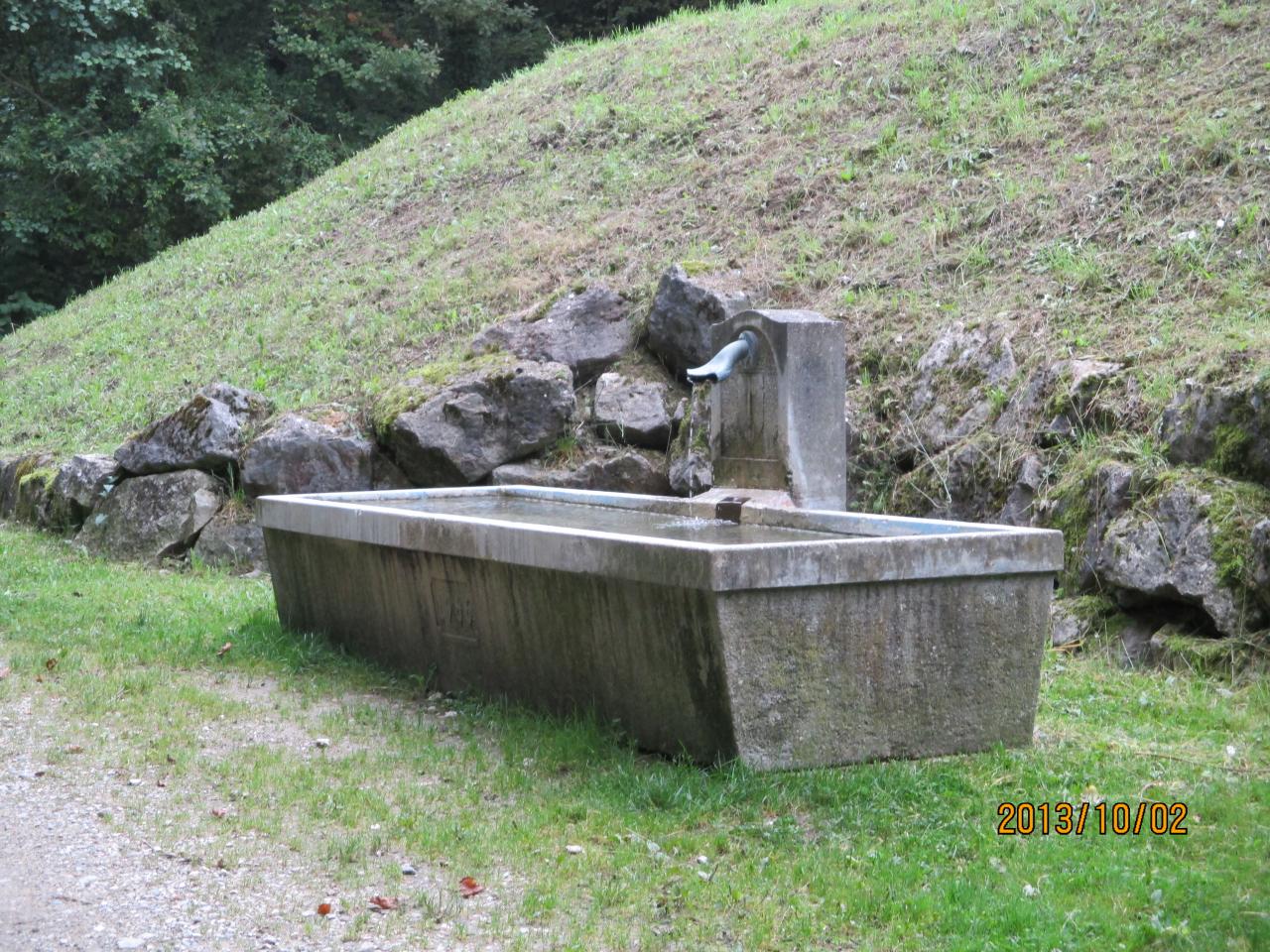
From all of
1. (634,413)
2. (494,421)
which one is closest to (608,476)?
(634,413)

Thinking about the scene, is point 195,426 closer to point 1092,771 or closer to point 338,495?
point 338,495

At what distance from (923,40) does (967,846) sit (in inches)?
475

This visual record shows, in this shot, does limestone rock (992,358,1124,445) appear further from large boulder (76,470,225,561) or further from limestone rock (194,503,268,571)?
large boulder (76,470,225,561)

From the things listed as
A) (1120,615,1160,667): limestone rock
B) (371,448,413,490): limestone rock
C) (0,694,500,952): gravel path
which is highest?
(371,448,413,490): limestone rock

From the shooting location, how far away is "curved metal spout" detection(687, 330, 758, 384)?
715cm

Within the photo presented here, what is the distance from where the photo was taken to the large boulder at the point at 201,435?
11516 mm

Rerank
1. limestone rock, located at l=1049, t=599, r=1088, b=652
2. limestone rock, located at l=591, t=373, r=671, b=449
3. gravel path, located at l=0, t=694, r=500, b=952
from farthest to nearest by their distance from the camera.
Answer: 1. limestone rock, located at l=591, t=373, r=671, b=449
2. limestone rock, located at l=1049, t=599, r=1088, b=652
3. gravel path, located at l=0, t=694, r=500, b=952

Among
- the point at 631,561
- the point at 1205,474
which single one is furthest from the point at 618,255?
the point at 631,561

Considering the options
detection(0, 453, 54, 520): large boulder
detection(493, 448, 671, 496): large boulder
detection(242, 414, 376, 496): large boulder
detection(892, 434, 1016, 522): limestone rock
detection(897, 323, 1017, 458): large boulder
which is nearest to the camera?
detection(892, 434, 1016, 522): limestone rock

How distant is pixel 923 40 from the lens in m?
14.9

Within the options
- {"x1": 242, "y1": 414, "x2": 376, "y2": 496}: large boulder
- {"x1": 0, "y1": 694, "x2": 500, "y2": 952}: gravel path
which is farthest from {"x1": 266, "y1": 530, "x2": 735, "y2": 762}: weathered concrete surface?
{"x1": 242, "y1": 414, "x2": 376, "y2": 496}: large boulder

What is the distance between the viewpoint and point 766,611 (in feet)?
16.5

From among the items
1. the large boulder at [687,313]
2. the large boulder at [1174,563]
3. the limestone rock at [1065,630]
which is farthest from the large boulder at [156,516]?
the large boulder at [1174,563]

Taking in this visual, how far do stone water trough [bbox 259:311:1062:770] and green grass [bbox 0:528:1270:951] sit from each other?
0.16 meters
